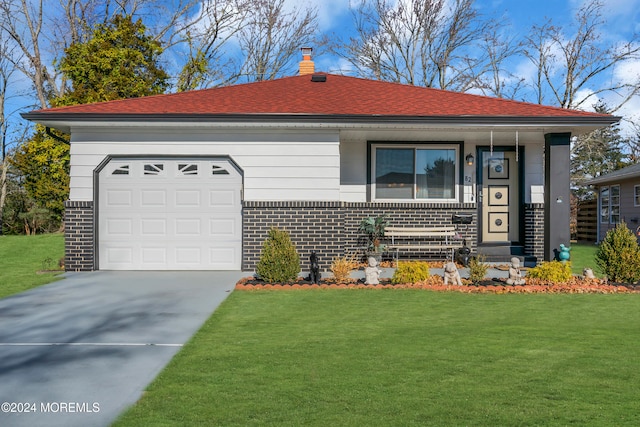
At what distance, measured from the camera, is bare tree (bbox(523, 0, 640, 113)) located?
28.2m

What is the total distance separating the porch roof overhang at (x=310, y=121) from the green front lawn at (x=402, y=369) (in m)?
4.68

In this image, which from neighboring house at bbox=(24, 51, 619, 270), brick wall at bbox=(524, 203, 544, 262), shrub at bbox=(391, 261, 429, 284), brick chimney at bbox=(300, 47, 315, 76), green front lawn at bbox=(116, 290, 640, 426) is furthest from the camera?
brick chimney at bbox=(300, 47, 315, 76)

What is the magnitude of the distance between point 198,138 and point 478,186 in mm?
6691

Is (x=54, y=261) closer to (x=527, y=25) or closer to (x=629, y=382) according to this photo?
(x=629, y=382)

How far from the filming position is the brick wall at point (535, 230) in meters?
12.4

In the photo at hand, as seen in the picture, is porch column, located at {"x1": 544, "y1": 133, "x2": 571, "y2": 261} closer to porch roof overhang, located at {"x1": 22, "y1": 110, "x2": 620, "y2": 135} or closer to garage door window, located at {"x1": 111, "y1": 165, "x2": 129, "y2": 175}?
porch roof overhang, located at {"x1": 22, "y1": 110, "x2": 620, "y2": 135}

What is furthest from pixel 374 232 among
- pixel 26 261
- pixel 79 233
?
pixel 26 261

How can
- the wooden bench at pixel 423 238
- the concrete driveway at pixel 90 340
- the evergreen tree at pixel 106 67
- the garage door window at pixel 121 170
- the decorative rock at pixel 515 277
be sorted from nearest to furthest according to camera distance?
the concrete driveway at pixel 90 340
the decorative rock at pixel 515 277
the garage door window at pixel 121 170
the wooden bench at pixel 423 238
the evergreen tree at pixel 106 67

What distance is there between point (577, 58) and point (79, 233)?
91.9ft

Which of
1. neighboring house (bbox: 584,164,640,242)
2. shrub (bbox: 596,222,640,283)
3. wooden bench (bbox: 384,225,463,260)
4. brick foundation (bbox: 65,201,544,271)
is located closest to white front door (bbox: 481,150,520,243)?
wooden bench (bbox: 384,225,463,260)

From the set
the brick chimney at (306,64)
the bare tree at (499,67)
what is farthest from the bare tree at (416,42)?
the brick chimney at (306,64)

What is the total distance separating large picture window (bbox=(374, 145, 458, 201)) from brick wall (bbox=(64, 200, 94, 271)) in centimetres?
641

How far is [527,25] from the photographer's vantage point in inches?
1145

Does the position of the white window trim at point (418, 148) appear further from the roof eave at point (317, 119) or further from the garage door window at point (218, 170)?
the garage door window at point (218, 170)
